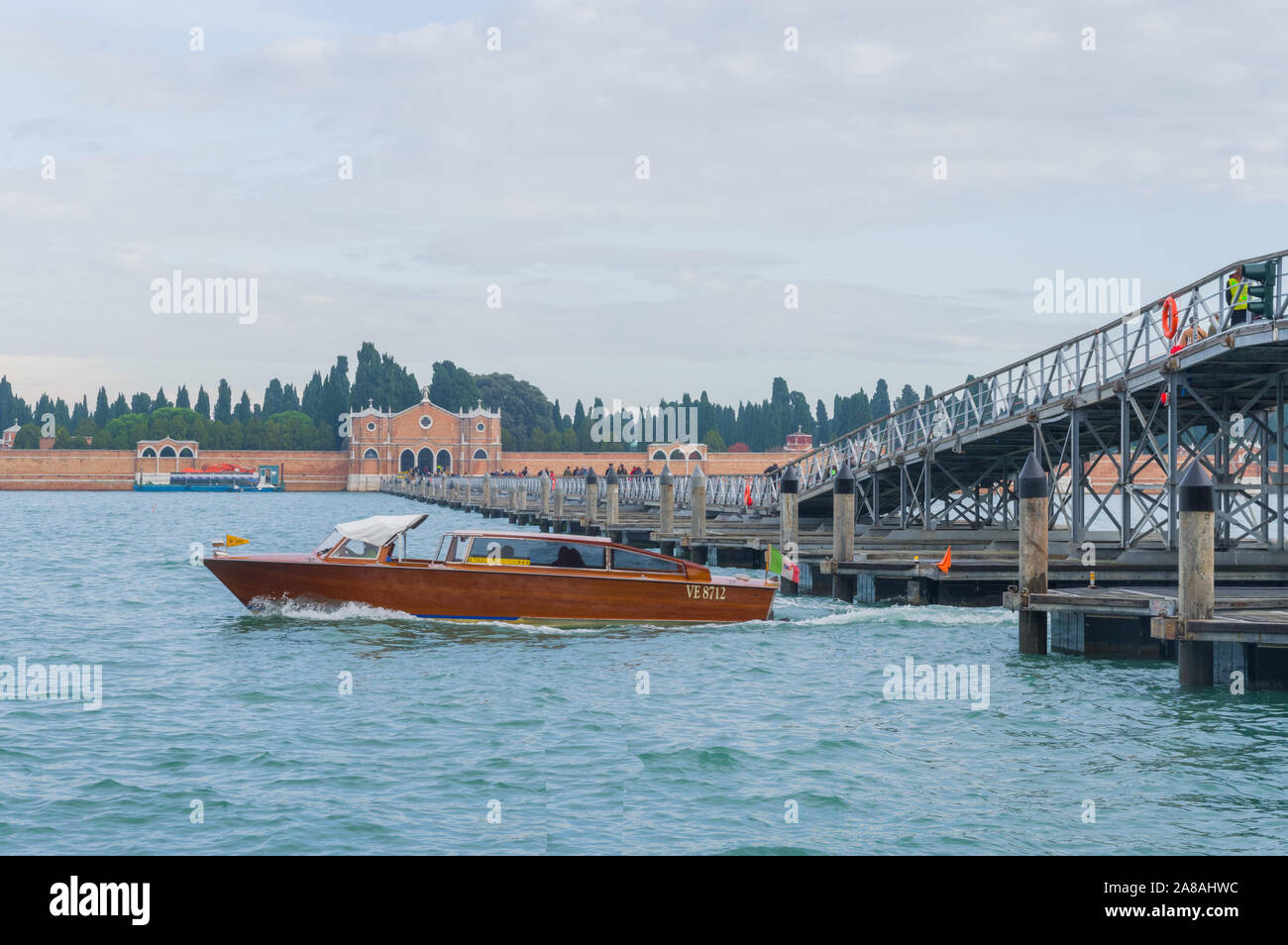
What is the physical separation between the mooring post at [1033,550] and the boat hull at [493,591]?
5.87m

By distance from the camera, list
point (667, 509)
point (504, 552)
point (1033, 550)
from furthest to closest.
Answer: point (667, 509) → point (504, 552) → point (1033, 550)

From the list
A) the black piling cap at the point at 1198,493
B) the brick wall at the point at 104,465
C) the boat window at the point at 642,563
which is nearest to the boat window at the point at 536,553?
the boat window at the point at 642,563

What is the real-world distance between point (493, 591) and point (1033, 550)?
9.01 meters

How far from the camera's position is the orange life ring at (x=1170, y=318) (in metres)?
23.6

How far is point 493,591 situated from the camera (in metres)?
22.8

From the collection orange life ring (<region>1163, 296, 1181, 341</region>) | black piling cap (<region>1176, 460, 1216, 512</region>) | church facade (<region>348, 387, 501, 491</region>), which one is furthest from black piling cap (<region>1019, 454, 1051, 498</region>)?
church facade (<region>348, 387, 501, 491</region>)

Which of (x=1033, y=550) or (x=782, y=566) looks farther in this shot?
(x=782, y=566)

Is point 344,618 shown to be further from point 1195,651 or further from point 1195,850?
point 1195,850

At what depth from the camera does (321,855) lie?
421 inches

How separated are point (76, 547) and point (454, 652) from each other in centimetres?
3692

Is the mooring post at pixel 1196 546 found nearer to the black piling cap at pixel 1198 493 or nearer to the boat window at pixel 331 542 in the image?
the black piling cap at pixel 1198 493

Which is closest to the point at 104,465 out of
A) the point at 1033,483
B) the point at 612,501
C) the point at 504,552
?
the point at 612,501

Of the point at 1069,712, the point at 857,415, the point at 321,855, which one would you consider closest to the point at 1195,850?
the point at 1069,712

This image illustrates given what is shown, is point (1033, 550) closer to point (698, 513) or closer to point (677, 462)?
point (698, 513)
